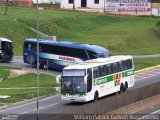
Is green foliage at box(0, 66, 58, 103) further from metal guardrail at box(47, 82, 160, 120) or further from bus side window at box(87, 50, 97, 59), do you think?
metal guardrail at box(47, 82, 160, 120)

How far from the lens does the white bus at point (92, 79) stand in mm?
42625

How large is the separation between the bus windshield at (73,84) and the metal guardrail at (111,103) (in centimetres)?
379

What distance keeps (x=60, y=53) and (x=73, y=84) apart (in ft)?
76.0

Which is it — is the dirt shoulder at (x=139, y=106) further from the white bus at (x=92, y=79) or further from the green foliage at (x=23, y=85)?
the green foliage at (x=23, y=85)

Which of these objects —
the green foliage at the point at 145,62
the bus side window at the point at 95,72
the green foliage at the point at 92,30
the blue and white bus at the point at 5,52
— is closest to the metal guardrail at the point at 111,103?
the bus side window at the point at 95,72

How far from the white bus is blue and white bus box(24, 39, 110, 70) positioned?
43.1 ft

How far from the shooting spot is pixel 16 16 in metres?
106

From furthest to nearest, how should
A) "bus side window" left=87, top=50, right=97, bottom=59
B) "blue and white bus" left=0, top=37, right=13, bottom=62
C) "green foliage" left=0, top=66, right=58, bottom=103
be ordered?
"blue and white bus" left=0, top=37, right=13, bottom=62
"bus side window" left=87, top=50, right=97, bottom=59
"green foliage" left=0, top=66, right=58, bottom=103

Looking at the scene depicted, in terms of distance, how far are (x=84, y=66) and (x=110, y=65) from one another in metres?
4.13

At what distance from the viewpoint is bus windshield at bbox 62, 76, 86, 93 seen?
42.6 meters

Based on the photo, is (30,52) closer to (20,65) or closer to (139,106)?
(20,65)

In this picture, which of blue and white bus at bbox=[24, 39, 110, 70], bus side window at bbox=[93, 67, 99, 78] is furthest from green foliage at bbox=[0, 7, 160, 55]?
bus side window at bbox=[93, 67, 99, 78]

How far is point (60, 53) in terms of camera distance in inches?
2581

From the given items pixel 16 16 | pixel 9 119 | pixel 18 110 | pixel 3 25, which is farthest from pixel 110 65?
pixel 16 16
